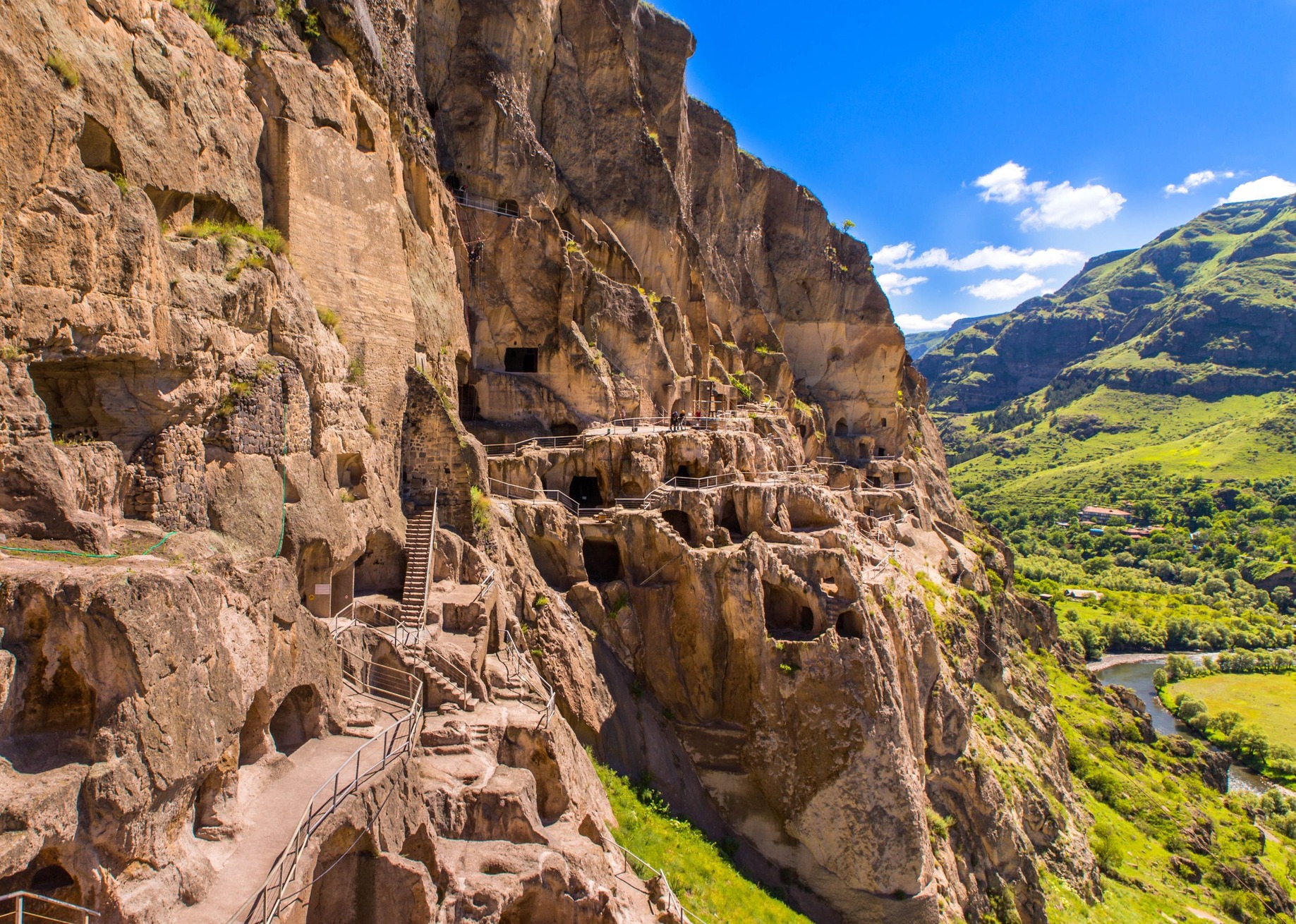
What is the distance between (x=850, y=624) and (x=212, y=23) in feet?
71.3

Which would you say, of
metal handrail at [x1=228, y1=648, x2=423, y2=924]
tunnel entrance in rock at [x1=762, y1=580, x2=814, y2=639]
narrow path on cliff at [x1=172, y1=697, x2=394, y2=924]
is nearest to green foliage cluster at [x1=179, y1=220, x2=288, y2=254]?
metal handrail at [x1=228, y1=648, x2=423, y2=924]

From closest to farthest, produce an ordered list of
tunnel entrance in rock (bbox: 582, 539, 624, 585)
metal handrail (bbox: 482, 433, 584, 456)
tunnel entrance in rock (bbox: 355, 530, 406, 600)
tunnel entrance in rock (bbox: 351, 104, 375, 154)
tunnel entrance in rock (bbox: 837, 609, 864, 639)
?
tunnel entrance in rock (bbox: 355, 530, 406, 600)
tunnel entrance in rock (bbox: 351, 104, 375, 154)
tunnel entrance in rock (bbox: 837, 609, 864, 639)
tunnel entrance in rock (bbox: 582, 539, 624, 585)
metal handrail (bbox: 482, 433, 584, 456)

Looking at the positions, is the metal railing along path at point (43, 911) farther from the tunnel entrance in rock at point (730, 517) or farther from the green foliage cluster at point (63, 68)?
the tunnel entrance in rock at point (730, 517)

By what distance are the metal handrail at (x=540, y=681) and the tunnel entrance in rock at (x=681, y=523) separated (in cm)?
770

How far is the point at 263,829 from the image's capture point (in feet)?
32.7

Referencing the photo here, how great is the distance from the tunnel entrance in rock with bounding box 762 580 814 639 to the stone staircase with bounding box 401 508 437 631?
10.3 m

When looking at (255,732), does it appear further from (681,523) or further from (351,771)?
(681,523)

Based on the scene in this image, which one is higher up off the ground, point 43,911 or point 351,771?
point 351,771

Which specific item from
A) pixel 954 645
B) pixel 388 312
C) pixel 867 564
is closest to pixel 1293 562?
pixel 954 645

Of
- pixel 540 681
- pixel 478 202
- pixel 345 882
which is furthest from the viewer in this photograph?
pixel 478 202

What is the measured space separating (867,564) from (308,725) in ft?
66.4

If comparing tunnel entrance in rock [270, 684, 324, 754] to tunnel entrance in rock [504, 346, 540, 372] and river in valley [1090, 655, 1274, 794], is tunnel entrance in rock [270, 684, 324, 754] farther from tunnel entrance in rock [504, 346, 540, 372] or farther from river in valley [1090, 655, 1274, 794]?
river in valley [1090, 655, 1274, 794]

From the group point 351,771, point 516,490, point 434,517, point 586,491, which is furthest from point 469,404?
point 351,771

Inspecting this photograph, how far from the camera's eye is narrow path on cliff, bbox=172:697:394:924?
8750 mm
